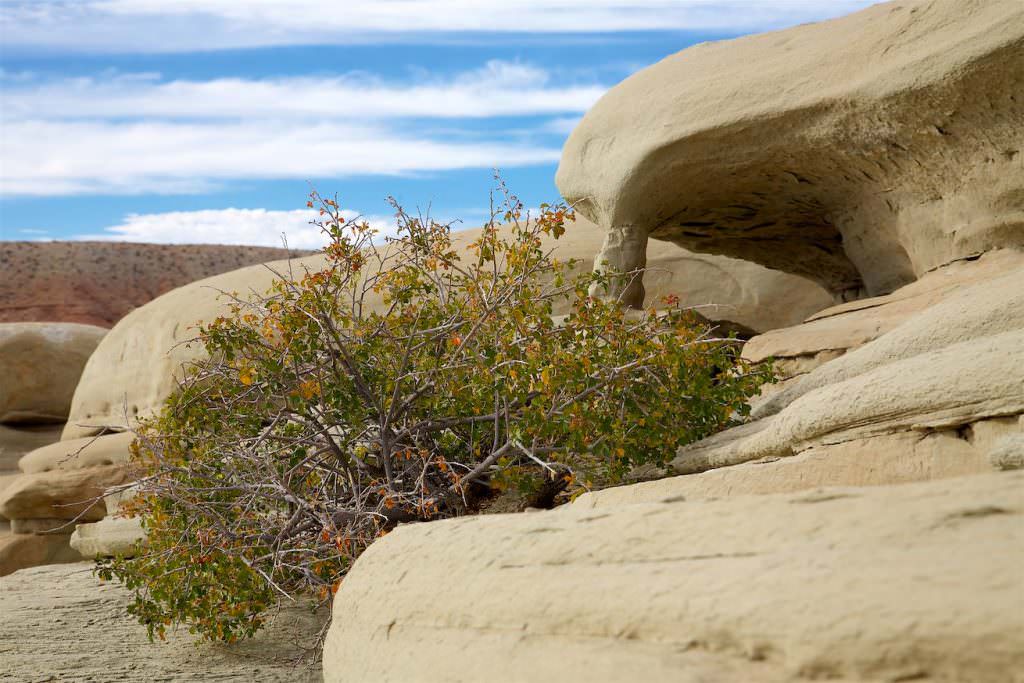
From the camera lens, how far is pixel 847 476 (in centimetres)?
418

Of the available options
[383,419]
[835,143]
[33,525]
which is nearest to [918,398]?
[383,419]

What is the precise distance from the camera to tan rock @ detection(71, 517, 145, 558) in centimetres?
922

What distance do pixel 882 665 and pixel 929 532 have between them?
339 mm

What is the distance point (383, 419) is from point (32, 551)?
28.3 ft

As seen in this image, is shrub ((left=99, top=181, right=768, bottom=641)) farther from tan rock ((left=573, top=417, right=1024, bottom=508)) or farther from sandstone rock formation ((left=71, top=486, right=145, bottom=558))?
sandstone rock formation ((left=71, top=486, right=145, bottom=558))

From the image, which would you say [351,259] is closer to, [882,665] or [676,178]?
[676,178]

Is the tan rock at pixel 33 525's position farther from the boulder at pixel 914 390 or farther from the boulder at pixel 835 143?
the boulder at pixel 914 390

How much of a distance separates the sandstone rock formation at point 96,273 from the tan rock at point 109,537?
2621 centimetres

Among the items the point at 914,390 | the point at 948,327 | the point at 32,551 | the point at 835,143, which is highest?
the point at 835,143

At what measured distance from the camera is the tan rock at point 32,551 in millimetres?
11984

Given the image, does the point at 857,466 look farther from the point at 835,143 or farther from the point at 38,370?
the point at 38,370

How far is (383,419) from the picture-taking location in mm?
5254

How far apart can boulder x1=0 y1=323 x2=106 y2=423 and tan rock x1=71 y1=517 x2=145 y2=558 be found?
6.80 metres

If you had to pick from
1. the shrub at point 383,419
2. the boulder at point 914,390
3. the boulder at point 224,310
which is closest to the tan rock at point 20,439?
the boulder at point 224,310
